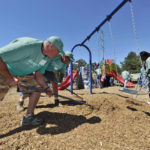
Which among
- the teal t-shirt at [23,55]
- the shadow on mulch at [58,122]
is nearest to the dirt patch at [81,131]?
the shadow on mulch at [58,122]

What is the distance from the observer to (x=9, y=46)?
1331mm

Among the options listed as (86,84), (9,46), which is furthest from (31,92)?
(86,84)

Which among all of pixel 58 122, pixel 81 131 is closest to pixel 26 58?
pixel 58 122

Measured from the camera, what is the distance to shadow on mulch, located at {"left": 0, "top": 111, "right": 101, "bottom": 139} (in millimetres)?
1527

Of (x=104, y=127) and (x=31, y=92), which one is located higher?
(x=31, y=92)

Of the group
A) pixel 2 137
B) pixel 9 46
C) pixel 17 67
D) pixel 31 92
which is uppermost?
pixel 9 46

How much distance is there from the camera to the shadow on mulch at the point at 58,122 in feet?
5.01

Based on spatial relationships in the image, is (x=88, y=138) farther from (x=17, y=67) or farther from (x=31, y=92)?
(x=17, y=67)

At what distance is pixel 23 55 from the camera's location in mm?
1444

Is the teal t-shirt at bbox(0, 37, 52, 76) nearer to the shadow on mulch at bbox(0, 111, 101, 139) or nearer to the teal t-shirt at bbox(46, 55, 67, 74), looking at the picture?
the shadow on mulch at bbox(0, 111, 101, 139)

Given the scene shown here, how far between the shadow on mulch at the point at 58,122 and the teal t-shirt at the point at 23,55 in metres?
0.81

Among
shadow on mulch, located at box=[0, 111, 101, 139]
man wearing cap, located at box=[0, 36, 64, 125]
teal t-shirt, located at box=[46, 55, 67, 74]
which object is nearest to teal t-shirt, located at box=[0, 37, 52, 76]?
man wearing cap, located at box=[0, 36, 64, 125]

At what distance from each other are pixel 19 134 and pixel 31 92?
0.63 meters

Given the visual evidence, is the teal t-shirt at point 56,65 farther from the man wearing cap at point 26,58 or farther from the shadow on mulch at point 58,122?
the shadow on mulch at point 58,122
